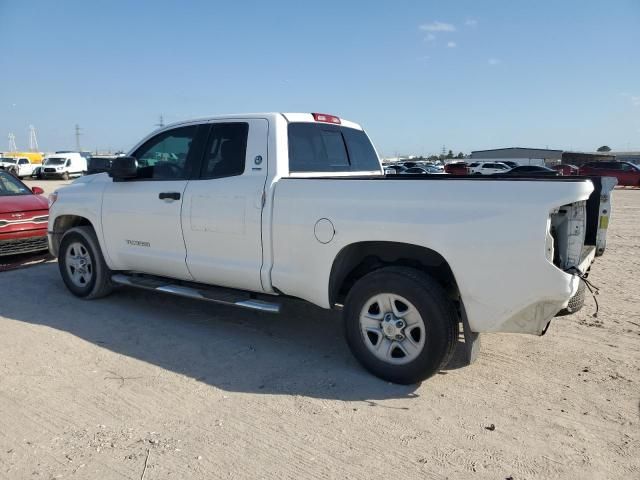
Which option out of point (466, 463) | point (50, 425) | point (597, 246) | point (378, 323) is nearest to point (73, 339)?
point (50, 425)

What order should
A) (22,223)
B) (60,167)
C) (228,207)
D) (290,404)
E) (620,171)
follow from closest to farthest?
(290,404) < (228,207) < (22,223) < (620,171) < (60,167)

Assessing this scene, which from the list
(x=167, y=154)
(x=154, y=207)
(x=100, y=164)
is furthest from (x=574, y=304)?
(x=100, y=164)

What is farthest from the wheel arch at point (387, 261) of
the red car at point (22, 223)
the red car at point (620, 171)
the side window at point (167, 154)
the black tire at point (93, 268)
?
the red car at point (620, 171)

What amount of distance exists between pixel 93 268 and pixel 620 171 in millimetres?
34484

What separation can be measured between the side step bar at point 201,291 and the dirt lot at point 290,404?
1.24 feet

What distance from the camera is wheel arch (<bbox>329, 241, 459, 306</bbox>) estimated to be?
12.2 feet

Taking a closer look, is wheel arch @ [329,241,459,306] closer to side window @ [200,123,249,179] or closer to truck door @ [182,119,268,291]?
truck door @ [182,119,268,291]

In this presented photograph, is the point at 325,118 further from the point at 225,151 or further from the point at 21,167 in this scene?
the point at 21,167

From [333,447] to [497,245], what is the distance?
1.59 metres

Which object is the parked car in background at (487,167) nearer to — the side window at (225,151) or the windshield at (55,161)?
the windshield at (55,161)

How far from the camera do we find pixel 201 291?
4770mm

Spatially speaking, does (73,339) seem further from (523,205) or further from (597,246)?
(597,246)

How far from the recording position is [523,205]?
3109 mm

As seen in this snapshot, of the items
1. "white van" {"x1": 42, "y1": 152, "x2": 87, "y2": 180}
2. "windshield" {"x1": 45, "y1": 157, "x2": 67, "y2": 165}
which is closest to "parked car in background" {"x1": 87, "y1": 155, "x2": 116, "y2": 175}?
"white van" {"x1": 42, "y1": 152, "x2": 87, "y2": 180}
